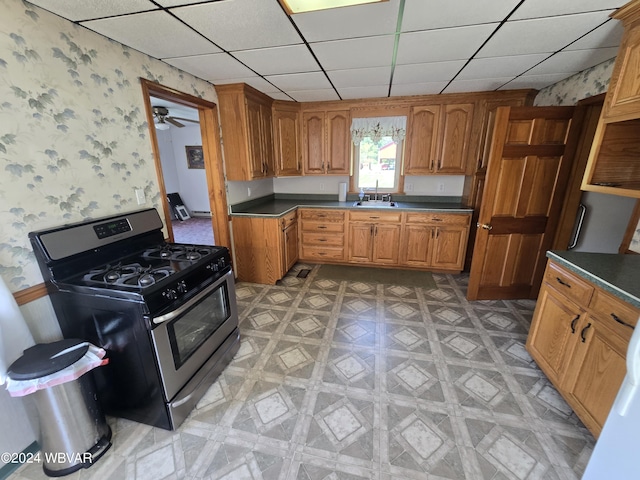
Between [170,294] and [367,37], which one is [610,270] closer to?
[367,37]

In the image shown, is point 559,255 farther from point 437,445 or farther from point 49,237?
point 49,237

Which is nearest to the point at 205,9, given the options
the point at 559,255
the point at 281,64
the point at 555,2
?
the point at 281,64

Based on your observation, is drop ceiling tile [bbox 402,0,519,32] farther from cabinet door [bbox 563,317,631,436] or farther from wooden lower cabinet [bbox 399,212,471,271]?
wooden lower cabinet [bbox 399,212,471,271]

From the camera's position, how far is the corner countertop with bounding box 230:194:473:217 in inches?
132

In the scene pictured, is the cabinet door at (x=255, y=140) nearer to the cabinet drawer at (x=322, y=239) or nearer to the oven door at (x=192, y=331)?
the cabinet drawer at (x=322, y=239)

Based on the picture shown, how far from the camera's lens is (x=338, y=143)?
382cm

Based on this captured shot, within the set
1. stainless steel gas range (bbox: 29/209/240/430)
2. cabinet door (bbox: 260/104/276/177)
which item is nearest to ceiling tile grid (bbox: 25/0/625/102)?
cabinet door (bbox: 260/104/276/177)

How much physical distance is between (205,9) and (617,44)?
2.74 meters

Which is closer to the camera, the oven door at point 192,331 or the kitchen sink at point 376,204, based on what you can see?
the oven door at point 192,331

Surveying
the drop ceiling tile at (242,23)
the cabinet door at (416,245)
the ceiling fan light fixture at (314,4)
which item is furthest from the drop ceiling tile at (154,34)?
the cabinet door at (416,245)

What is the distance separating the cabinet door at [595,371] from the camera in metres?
1.33

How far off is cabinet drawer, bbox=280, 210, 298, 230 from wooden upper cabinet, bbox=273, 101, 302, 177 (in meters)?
0.61

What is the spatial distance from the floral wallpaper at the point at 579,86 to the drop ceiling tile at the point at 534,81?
0.07 metres

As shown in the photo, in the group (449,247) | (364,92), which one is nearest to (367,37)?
(364,92)
